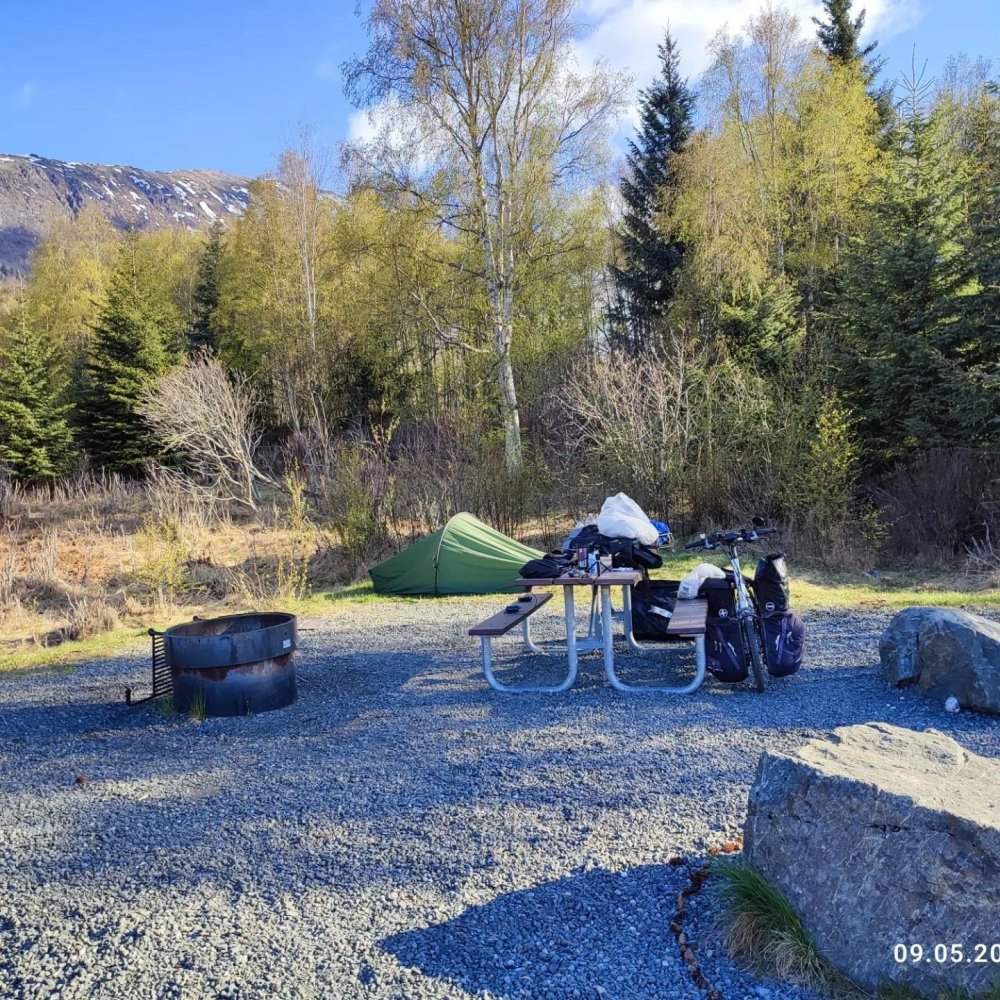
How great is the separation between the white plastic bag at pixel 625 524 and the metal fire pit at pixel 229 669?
2410mm

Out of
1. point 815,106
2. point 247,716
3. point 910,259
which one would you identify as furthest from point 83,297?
point 247,716

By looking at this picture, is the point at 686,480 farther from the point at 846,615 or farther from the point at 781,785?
the point at 781,785

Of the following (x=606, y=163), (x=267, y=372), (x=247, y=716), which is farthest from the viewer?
(x=267, y=372)

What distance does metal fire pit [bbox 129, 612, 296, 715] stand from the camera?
5152 millimetres

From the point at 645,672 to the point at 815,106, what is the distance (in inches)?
792

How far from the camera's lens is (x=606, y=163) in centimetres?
1725

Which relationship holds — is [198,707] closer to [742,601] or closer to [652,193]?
A: [742,601]

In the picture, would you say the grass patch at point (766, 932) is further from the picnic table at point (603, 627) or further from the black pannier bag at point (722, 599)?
the black pannier bag at point (722, 599)

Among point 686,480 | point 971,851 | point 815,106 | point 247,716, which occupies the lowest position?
point 247,716

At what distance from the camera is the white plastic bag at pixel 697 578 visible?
547cm

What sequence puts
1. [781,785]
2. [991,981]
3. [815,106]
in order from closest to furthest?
[991,981]
[781,785]
[815,106]

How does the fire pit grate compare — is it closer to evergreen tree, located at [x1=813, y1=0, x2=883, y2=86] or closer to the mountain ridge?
evergreen tree, located at [x1=813, y1=0, x2=883, y2=86]

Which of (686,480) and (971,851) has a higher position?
(686,480)

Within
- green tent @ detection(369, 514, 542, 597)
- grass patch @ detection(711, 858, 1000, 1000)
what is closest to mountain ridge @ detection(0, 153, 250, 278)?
green tent @ detection(369, 514, 542, 597)
